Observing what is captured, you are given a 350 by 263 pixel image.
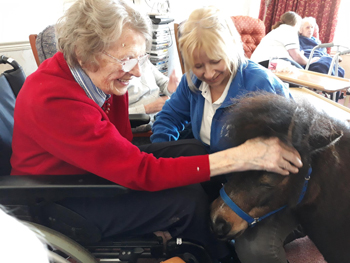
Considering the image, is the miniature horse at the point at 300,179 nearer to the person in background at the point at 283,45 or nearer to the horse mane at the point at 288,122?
the horse mane at the point at 288,122

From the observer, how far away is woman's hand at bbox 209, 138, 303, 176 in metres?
0.83

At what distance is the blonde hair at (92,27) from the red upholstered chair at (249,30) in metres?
3.26

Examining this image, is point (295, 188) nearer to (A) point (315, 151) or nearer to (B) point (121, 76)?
(A) point (315, 151)

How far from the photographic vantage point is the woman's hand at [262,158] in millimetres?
826

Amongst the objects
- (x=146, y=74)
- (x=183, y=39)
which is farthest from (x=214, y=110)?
(x=146, y=74)

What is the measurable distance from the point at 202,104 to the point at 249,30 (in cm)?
309

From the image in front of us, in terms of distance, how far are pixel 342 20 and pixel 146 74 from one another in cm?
430

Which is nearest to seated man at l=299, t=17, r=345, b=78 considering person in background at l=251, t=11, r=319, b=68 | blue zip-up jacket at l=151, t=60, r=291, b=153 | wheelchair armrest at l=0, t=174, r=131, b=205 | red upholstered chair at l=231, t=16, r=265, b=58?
person in background at l=251, t=11, r=319, b=68

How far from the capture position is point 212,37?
1.16 m

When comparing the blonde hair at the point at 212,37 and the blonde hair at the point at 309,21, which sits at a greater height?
the blonde hair at the point at 212,37

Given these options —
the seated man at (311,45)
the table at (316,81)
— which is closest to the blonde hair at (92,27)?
the table at (316,81)

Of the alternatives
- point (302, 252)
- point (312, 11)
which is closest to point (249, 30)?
point (312, 11)

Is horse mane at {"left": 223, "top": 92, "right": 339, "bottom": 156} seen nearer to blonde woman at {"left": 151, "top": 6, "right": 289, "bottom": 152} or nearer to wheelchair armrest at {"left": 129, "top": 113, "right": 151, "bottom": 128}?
blonde woman at {"left": 151, "top": 6, "right": 289, "bottom": 152}

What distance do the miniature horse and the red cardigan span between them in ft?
0.52
